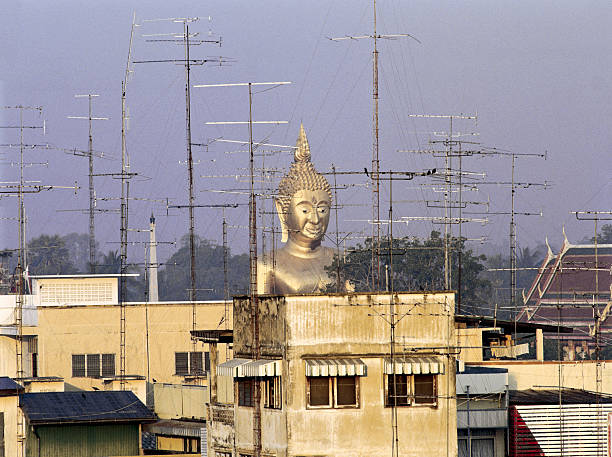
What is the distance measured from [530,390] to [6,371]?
26.4 m

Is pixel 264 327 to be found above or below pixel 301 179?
below

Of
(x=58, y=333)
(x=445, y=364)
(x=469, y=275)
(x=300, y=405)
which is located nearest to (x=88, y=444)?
(x=300, y=405)

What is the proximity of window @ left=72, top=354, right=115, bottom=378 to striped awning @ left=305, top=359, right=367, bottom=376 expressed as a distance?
98.2 ft

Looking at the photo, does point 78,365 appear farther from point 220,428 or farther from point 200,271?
point 200,271

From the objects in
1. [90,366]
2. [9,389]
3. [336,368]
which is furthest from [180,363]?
[336,368]

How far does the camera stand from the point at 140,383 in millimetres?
47969

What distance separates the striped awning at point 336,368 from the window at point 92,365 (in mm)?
29943

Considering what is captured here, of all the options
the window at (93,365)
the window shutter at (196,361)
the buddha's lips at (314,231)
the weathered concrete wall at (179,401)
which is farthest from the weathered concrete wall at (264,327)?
the buddha's lips at (314,231)

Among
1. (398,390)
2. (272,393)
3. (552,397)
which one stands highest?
(398,390)

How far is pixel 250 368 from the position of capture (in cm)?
3550

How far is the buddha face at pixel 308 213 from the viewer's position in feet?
316

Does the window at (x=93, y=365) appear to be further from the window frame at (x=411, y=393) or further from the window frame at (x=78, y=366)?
the window frame at (x=411, y=393)

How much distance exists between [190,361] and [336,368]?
3088cm

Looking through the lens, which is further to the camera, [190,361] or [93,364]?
[190,361]
